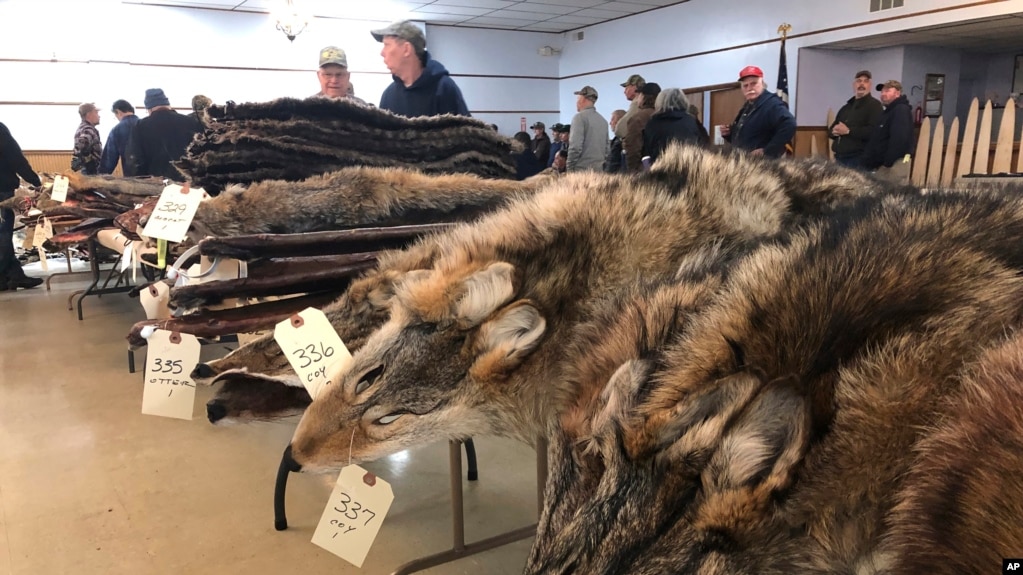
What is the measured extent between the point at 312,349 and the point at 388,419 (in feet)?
0.82

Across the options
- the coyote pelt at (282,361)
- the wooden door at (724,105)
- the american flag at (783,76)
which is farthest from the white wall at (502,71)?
the coyote pelt at (282,361)

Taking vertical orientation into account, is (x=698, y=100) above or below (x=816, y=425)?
above

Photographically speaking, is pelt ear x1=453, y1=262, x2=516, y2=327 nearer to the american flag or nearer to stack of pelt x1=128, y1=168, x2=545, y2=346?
stack of pelt x1=128, y1=168, x2=545, y2=346

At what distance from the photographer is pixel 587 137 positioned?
697 cm

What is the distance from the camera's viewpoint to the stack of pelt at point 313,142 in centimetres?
166

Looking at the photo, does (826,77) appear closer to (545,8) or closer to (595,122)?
(595,122)

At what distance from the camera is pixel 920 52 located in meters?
8.45

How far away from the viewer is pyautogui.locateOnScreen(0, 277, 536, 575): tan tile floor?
1.96 meters

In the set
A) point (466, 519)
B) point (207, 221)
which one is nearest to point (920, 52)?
point (466, 519)

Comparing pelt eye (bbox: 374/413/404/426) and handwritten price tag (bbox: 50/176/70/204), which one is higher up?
handwritten price tag (bbox: 50/176/70/204)

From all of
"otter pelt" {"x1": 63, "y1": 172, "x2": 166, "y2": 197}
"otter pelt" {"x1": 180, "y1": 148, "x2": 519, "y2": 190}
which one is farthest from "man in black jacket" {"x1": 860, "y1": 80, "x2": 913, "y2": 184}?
"otter pelt" {"x1": 63, "y1": 172, "x2": 166, "y2": 197}

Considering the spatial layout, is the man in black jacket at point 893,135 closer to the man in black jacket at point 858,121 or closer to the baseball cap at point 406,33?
the man in black jacket at point 858,121

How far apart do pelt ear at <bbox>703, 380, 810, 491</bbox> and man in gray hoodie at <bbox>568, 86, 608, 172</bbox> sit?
648 centimetres

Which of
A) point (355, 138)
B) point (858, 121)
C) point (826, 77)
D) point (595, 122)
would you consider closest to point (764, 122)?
point (595, 122)
